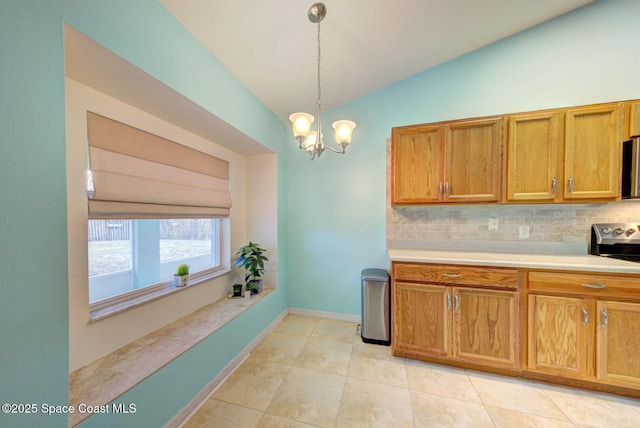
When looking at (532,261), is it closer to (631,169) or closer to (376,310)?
(631,169)

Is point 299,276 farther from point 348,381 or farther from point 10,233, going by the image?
point 10,233

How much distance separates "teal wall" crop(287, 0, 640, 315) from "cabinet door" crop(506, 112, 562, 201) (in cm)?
37

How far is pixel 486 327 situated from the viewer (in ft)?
6.01

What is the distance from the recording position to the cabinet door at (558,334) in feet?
5.38

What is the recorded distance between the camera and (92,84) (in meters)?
1.31

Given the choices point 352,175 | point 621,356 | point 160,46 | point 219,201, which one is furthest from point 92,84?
point 621,356

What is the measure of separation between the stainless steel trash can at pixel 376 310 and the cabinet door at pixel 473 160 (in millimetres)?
1080

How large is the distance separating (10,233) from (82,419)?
0.86m

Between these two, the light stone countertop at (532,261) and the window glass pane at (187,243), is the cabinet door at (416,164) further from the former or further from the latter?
the window glass pane at (187,243)

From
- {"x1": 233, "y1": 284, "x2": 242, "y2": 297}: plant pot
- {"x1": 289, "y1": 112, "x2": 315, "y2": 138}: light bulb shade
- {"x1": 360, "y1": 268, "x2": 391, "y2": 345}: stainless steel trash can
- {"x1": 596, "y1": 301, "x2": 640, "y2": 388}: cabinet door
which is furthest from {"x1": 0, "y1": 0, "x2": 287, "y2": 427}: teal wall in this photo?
{"x1": 596, "y1": 301, "x2": 640, "y2": 388}: cabinet door

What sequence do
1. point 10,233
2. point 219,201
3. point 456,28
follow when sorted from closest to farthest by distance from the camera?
1. point 10,233
2. point 456,28
3. point 219,201

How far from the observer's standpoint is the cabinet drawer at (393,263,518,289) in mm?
1785

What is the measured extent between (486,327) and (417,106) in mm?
2245

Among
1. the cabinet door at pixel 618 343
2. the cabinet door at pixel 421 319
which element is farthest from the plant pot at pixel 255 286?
the cabinet door at pixel 618 343
